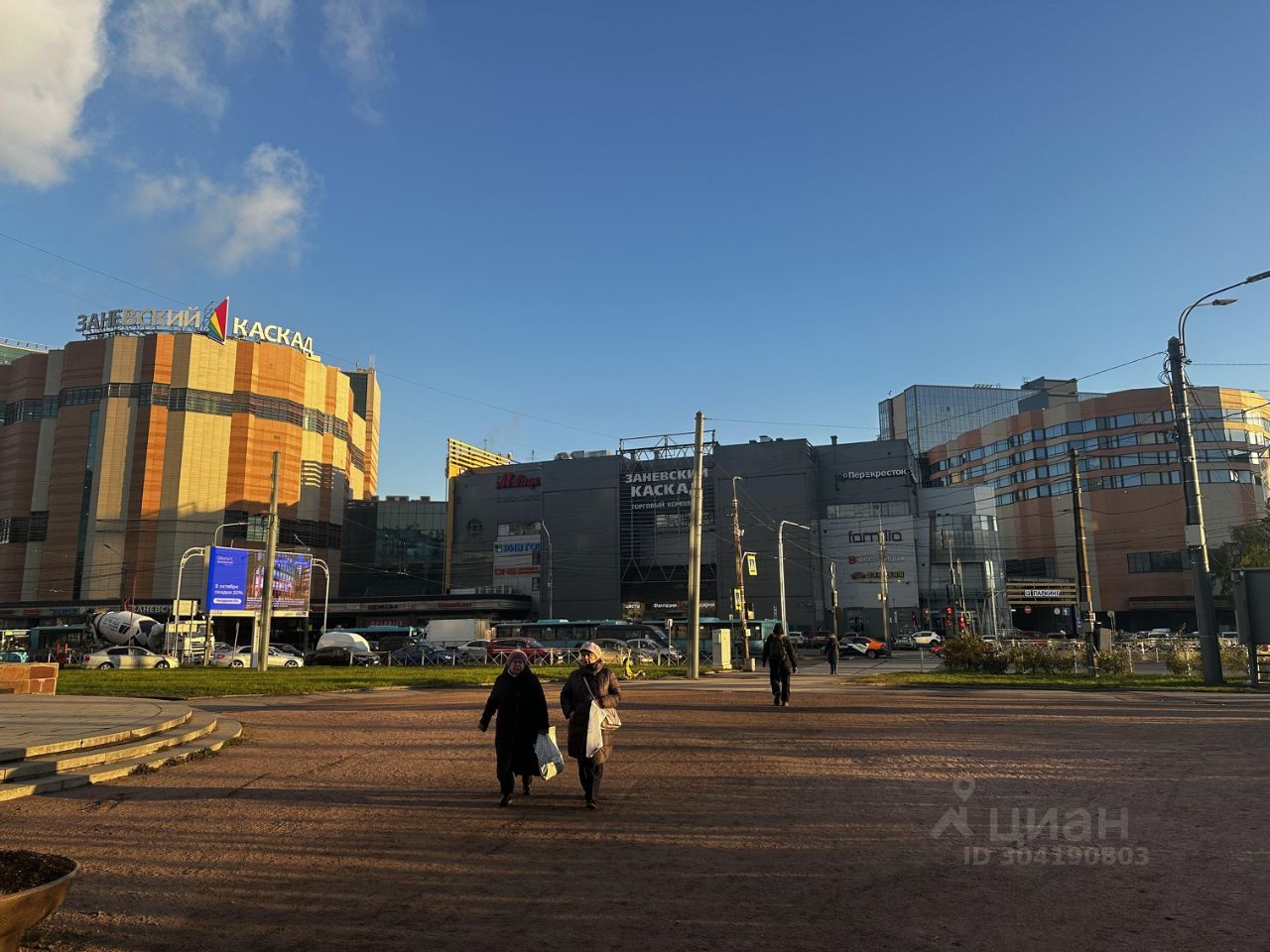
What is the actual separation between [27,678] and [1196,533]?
1188 inches

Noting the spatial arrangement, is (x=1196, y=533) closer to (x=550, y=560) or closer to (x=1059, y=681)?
(x=1059, y=681)

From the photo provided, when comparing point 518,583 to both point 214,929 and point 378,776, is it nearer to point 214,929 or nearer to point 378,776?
point 378,776

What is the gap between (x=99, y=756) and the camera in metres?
9.96

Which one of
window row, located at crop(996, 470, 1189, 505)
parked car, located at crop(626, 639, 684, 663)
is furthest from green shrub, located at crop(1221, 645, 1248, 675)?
window row, located at crop(996, 470, 1189, 505)

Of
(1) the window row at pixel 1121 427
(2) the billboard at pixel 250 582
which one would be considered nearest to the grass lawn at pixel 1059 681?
(2) the billboard at pixel 250 582

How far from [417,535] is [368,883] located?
9834 centimetres

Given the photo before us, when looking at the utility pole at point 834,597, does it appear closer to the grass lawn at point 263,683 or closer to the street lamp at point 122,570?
the grass lawn at point 263,683

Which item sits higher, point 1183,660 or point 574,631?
point 574,631

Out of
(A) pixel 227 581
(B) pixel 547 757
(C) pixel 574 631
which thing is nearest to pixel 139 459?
(C) pixel 574 631

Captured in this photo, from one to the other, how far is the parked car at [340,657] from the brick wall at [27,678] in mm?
Answer: 27309

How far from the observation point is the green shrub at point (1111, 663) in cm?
2720

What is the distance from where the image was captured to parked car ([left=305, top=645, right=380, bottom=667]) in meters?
47.2

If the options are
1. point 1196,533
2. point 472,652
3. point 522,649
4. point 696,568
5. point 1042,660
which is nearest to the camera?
point 1196,533

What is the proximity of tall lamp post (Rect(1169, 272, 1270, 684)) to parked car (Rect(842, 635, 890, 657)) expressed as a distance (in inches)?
1291
